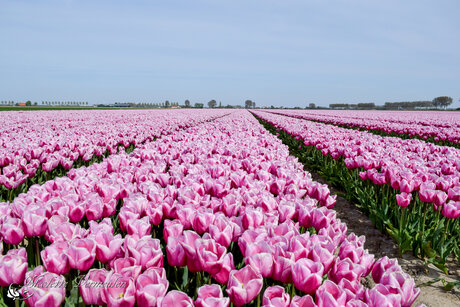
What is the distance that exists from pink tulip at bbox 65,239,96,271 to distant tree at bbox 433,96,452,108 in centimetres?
13913

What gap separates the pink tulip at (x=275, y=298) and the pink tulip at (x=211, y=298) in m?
0.15

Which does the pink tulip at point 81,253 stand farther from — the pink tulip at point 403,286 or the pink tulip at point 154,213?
the pink tulip at point 403,286

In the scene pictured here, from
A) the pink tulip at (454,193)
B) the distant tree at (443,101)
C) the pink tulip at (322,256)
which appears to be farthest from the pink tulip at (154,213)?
the distant tree at (443,101)

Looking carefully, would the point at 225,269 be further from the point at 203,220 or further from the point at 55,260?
the point at 55,260

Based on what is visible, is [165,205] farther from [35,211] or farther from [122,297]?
[122,297]

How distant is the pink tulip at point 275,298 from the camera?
4.18 feet

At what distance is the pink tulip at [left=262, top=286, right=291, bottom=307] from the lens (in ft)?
4.18

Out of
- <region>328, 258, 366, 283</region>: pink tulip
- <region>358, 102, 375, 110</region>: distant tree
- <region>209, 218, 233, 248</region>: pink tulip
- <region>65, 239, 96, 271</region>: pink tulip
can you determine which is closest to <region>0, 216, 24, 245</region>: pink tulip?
<region>65, 239, 96, 271</region>: pink tulip

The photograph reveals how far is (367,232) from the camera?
16.2 feet

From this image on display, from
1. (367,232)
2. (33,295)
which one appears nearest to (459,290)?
(367,232)

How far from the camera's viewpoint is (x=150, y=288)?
4.25 feet

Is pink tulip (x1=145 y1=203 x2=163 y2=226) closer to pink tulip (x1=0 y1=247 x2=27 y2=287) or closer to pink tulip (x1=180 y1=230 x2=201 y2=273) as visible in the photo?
pink tulip (x1=180 y1=230 x2=201 y2=273)

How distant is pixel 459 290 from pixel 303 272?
2.92m

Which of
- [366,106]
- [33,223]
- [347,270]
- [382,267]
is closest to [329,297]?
[347,270]
